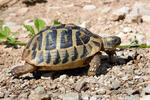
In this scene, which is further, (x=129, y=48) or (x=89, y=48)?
(x=129, y=48)

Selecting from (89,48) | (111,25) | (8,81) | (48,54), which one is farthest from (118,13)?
(8,81)

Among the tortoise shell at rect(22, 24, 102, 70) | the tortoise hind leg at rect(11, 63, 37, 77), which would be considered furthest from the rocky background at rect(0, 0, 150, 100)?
the tortoise shell at rect(22, 24, 102, 70)

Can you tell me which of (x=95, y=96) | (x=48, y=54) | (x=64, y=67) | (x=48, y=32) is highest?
(x=48, y=32)

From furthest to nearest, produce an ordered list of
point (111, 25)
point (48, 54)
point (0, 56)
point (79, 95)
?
point (111, 25) < point (0, 56) < point (48, 54) < point (79, 95)

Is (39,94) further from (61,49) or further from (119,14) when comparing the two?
(119,14)

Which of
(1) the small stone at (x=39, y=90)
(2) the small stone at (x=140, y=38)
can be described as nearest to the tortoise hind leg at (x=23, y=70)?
(1) the small stone at (x=39, y=90)

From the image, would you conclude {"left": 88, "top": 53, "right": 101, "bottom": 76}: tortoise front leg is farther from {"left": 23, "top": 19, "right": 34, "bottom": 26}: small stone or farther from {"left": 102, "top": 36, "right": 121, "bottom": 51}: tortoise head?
{"left": 23, "top": 19, "right": 34, "bottom": 26}: small stone

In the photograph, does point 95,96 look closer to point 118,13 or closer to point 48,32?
point 48,32

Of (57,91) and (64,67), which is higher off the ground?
(64,67)
